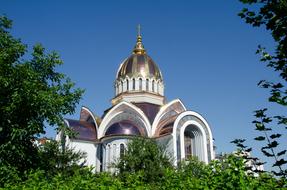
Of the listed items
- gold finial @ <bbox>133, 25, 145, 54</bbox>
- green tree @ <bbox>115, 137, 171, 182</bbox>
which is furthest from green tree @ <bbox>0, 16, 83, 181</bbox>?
gold finial @ <bbox>133, 25, 145, 54</bbox>

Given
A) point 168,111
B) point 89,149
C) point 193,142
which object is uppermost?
point 168,111

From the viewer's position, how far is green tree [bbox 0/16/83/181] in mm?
11484

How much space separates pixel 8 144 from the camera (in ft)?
37.1

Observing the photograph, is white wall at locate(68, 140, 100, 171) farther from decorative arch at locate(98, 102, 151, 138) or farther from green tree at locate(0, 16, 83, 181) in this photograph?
green tree at locate(0, 16, 83, 181)

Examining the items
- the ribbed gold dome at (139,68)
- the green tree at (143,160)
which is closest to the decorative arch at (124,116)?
the ribbed gold dome at (139,68)

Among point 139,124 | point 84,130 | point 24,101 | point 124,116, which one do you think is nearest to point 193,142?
point 139,124

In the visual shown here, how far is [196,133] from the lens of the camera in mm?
27641

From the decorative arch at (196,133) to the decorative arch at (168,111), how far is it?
232 cm

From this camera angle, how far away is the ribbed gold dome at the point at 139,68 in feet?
104

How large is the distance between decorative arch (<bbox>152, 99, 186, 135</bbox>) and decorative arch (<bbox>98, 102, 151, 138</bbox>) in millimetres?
691

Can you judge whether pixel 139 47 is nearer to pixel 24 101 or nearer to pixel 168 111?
pixel 168 111

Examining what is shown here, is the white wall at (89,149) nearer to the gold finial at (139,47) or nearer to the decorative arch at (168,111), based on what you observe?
the decorative arch at (168,111)

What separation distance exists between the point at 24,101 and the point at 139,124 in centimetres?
1674

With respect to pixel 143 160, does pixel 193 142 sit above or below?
above
